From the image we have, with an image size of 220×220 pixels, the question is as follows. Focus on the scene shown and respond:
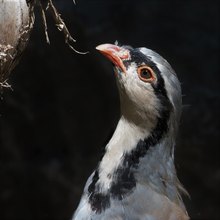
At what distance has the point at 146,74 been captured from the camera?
6.23 m

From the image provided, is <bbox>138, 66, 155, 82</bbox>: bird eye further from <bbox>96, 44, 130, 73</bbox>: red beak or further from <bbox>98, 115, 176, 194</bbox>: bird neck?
<bbox>98, 115, 176, 194</bbox>: bird neck

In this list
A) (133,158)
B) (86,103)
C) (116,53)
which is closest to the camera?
(133,158)

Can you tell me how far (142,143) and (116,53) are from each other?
743 millimetres

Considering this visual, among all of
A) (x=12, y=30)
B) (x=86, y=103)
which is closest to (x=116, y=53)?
(x=12, y=30)

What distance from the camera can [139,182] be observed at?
6141 millimetres

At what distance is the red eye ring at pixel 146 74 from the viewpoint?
620 cm

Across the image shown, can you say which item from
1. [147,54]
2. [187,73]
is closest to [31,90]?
[187,73]

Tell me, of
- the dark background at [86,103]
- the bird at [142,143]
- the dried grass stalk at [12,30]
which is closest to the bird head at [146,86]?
the bird at [142,143]

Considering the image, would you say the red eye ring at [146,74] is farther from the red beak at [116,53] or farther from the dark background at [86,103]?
the dark background at [86,103]

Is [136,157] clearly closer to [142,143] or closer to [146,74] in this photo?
[142,143]

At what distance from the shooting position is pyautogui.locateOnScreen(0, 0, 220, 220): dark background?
9.81m

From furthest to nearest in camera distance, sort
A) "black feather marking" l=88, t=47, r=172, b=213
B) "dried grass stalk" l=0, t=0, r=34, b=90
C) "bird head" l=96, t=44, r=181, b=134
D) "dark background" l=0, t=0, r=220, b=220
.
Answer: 1. "dark background" l=0, t=0, r=220, b=220
2. "bird head" l=96, t=44, r=181, b=134
3. "black feather marking" l=88, t=47, r=172, b=213
4. "dried grass stalk" l=0, t=0, r=34, b=90

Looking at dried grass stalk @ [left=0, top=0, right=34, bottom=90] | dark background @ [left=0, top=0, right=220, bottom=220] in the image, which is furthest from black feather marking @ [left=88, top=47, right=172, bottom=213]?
dark background @ [left=0, top=0, right=220, bottom=220]

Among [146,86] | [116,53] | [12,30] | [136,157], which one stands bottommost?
[136,157]
